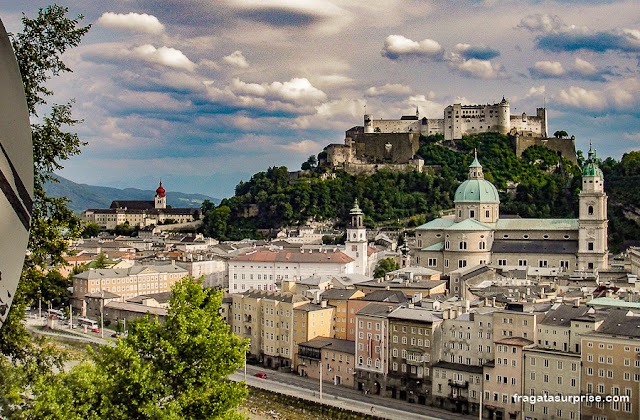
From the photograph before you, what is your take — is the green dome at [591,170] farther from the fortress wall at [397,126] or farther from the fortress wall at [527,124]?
the fortress wall at [397,126]

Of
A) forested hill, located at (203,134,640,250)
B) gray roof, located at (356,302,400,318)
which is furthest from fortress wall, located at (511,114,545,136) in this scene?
gray roof, located at (356,302,400,318)

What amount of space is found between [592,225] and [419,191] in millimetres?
34913

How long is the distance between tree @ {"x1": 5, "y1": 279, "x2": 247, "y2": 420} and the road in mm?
19859

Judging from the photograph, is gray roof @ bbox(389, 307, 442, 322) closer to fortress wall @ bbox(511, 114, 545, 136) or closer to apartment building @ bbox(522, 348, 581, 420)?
apartment building @ bbox(522, 348, 581, 420)

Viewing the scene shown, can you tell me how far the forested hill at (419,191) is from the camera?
263 ft

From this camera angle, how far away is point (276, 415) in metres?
30.1

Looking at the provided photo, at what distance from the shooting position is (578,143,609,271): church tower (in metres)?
52.4

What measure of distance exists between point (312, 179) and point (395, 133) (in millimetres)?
15106

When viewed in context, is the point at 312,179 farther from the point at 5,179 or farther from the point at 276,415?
the point at 5,179

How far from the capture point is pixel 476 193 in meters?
58.6

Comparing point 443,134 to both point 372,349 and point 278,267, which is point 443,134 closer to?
point 278,267

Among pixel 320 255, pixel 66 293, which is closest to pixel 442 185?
pixel 320 255

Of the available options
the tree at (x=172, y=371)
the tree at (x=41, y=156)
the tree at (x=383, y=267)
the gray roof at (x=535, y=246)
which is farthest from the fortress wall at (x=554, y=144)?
the tree at (x=41, y=156)

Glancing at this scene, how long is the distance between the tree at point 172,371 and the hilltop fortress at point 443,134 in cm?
8077
